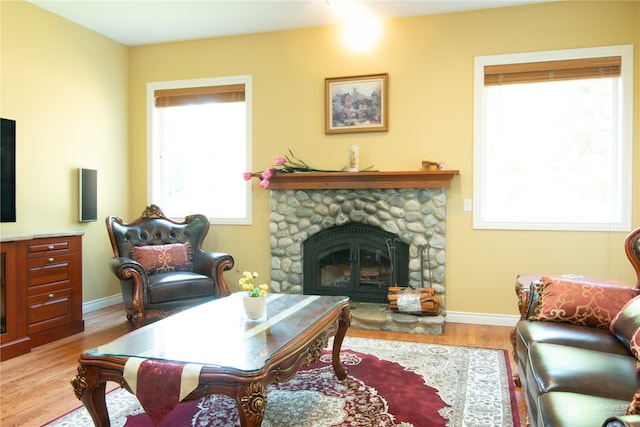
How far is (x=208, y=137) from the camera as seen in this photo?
4.99m

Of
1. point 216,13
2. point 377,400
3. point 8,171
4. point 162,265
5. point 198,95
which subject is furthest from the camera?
point 198,95

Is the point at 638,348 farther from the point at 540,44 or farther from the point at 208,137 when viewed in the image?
the point at 208,137

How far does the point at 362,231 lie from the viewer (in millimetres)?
4418

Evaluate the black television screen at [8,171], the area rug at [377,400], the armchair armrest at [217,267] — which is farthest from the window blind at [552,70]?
the black television screen at [8,171]

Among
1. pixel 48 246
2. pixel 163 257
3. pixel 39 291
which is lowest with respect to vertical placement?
pixel 39 291

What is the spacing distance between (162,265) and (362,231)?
6.37 feet

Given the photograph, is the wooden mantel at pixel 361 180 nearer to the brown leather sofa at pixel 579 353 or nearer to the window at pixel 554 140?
the window at pixel 554 140

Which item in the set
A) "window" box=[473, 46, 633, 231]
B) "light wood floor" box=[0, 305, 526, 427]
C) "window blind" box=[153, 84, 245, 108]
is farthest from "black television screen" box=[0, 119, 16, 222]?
"window" box=[473, 46, 633, 231]

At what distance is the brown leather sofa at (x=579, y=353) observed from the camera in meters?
1.38

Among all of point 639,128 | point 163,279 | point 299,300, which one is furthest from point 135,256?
point 639,128

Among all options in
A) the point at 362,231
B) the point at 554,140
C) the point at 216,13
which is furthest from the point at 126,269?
the point at 554,140

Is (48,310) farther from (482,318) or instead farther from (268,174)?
(482,318)

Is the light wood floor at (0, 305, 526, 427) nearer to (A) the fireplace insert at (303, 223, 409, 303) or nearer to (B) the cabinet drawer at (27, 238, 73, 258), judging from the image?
(A) the fireplace insert at (303, 223, 409, 303)

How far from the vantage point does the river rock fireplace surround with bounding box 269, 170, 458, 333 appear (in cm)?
418
